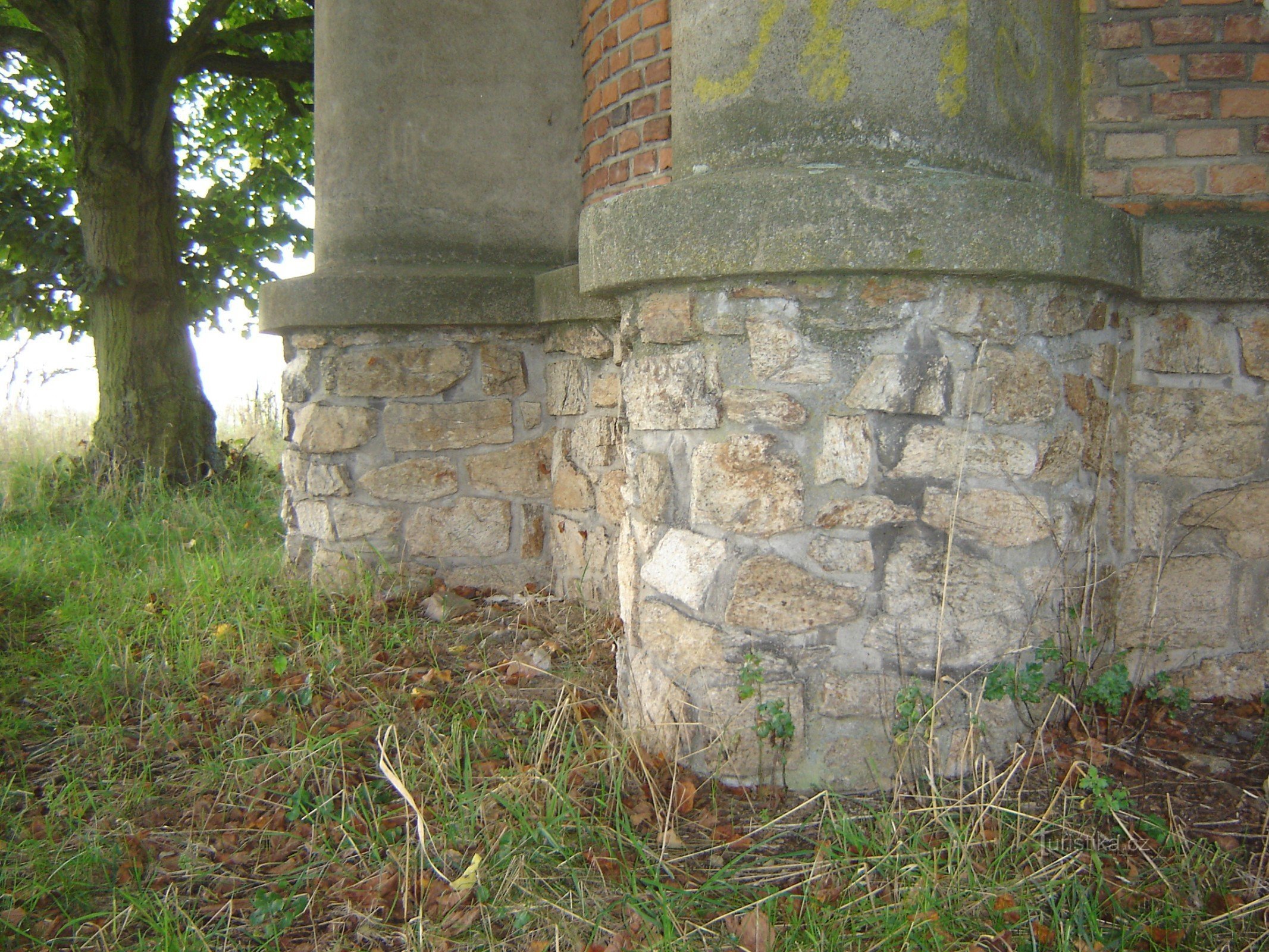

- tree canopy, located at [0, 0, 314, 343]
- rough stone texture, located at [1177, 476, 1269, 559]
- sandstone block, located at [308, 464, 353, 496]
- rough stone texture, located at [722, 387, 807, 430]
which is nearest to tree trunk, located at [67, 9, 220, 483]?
tree canopy, located at [0, 0, 314, 343]

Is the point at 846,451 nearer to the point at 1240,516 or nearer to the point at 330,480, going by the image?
the point at 1240,516

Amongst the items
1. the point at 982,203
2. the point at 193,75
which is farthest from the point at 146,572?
the point at 193,75

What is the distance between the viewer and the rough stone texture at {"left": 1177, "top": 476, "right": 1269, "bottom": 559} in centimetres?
271

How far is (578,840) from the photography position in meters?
2.12

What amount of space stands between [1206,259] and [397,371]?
2.89m

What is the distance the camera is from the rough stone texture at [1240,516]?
271cm

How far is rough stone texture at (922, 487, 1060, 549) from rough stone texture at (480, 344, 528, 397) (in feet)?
7.09

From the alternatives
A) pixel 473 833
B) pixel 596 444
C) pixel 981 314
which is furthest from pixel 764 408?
pixel 596 444

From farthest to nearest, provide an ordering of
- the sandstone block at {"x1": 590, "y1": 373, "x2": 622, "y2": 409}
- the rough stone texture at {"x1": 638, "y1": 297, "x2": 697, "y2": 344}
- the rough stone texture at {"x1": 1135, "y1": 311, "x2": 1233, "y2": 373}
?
1. the sandstone block at {"x1": 590, "y1": 373, "x2": 622, "y2": 409}
2. the rough stone texture at {"x1": 1135, "y1": 311, "x2": 1233, "y2": 373}
3. the rough stone texture at {"x1": 638, "y1": 297, "x2": 697, "y2": 344}

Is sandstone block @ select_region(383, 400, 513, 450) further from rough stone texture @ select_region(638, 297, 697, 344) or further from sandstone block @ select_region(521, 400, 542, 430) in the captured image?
rough stone texture @ select_region(638, 297, 697, 344)

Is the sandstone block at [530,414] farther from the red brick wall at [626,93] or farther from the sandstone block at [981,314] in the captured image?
the sandstone block at [981,314]

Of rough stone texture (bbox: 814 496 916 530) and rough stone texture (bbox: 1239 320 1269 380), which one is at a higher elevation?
rough stone texture (bbox: 1239 320 1269 380)

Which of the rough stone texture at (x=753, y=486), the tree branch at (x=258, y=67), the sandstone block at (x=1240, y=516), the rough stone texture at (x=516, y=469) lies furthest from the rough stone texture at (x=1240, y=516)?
the tree branch at (x=258, y=67)

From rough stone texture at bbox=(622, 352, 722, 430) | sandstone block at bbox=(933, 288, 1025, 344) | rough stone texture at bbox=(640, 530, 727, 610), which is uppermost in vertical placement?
sandstone block at bbox=(933, 288, 1025, 344)
